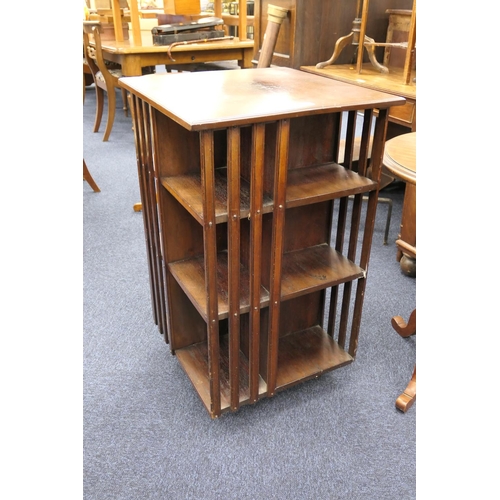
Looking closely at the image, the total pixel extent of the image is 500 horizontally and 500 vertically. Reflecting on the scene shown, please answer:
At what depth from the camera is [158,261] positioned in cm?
155

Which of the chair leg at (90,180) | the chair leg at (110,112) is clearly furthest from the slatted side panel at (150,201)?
the chair leg at (110,112)

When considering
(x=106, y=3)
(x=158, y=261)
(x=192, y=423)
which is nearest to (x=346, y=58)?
(x=158, y=261)

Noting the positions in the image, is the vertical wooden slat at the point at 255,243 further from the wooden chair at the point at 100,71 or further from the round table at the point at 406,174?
the wooden chair at the point at 100,71

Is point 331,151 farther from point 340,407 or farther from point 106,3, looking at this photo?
point 106,3

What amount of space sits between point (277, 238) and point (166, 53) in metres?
2.65

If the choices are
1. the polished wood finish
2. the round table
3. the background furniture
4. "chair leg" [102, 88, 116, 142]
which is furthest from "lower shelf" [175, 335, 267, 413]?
"chair leg" [102, 88, 116, 142]

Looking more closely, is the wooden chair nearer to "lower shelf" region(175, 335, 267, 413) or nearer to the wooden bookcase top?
the wooden bookcase top

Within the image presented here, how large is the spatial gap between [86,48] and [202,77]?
2.93 metres

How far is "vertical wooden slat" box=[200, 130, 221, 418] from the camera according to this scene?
1.04 metres

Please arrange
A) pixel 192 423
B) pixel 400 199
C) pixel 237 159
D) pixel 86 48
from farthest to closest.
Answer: pixel 86 48 → pixel 400 199 → pixel 192 423 → pixel 237 159

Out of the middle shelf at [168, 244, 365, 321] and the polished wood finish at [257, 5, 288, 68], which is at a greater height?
the polished wood finish at [257, 5, 288, 68]

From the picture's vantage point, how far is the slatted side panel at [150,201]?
1.34 meters

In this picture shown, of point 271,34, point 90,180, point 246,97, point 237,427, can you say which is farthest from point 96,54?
point 237,427

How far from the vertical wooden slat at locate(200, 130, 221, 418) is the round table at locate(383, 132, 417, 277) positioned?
0.63 m
